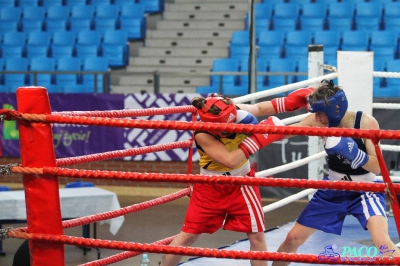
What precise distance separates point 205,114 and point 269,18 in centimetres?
910

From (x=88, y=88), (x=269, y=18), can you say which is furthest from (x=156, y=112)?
(x=269, y=18)

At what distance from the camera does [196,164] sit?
34.3ft

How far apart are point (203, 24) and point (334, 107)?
9520 millimetres

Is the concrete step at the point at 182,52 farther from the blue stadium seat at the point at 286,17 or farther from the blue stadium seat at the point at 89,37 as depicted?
the blue stadium seat at the point at 286,17

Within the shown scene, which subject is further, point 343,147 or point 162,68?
point 162,68

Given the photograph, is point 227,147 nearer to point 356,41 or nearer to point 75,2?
point 356,41

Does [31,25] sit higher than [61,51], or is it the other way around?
[31,25]

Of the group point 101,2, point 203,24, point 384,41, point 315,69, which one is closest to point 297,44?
point 384,41

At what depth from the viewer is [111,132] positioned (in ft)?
34.7

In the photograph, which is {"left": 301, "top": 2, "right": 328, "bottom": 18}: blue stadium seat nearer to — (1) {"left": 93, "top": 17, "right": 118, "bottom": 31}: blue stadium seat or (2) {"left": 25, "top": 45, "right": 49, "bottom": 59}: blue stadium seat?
(1) {"left": 93, "top": 17, "right": 118, "bottom": 31}: blue stadium seat

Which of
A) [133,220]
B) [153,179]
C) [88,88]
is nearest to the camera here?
[153,179]

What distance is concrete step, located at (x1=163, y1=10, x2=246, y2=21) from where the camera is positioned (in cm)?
1309

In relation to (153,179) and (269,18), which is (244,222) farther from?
(269,18)

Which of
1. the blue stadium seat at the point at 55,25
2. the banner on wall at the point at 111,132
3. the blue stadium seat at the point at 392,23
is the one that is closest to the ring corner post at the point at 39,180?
the banner on wall at the point at 111,132
